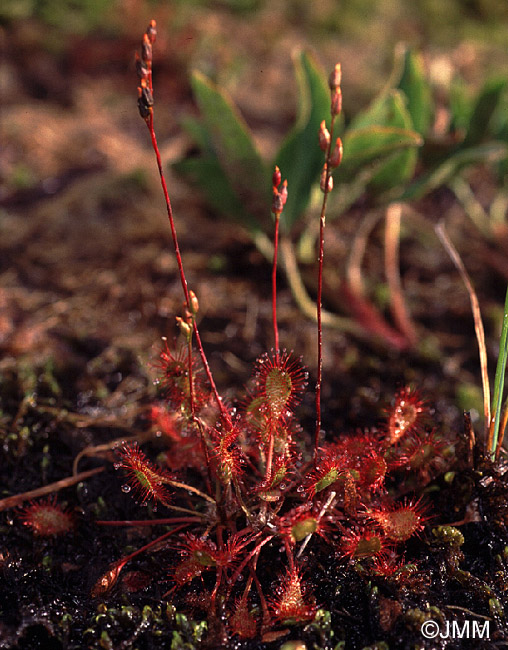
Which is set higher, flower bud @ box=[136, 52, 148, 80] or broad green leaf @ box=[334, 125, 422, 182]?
flower bud @ box=[136, 52, 148, 80]

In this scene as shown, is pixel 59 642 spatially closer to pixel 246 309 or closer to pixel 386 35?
pixel 246 309

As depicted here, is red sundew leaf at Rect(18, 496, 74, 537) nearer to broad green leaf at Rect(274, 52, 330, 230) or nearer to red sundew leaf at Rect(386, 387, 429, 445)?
red sundew leaf at Rect(386, 387, 429, 445)

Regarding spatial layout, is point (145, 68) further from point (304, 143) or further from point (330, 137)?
point (304, 143)

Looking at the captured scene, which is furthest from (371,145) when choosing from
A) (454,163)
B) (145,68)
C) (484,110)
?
(145,68)

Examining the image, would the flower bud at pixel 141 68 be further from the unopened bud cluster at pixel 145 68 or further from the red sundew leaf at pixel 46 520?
the red sundew leaf at pixel 46 520

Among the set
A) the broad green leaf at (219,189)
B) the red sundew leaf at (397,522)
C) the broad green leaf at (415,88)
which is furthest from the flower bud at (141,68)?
the broad green leaf at (415,88)

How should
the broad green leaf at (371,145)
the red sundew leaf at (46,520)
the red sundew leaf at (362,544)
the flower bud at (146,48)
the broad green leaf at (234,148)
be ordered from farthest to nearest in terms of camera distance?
the broad green leaf at (234,148), the broad green leaf at (371,145), the red sundew leaf at (46,520), the red sundew leaf at (362,544), the flower bud at (146,48)

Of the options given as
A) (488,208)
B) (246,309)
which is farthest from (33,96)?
(488,208)

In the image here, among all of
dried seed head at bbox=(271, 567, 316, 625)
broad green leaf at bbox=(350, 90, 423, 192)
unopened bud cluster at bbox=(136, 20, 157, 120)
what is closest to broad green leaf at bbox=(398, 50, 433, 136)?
broad green leaf at bbox=(350, 90, 423, 192)
